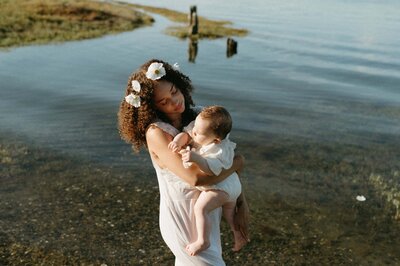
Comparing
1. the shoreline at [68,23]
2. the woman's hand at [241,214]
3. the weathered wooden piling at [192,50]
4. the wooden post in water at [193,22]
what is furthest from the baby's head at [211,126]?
the wooden post in water at [193,22]

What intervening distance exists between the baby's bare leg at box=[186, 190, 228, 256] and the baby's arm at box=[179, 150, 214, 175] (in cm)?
25

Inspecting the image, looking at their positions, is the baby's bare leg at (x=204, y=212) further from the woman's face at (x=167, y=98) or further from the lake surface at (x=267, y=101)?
the lake surface at (x=267, y=101)

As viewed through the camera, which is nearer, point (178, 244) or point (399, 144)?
point (178, 244)

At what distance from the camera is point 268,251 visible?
9.05 meters

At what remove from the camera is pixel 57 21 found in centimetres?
4041

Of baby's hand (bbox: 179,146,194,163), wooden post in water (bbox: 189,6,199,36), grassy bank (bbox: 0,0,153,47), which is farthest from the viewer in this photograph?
wooden post in water (bbox: 189,6,199,36)

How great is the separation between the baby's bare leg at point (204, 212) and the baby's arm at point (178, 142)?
49cm

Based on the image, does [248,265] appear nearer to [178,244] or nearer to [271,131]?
[178,244]

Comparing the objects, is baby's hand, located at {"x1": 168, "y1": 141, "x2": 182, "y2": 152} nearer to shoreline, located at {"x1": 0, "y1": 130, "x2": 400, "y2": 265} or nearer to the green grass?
shoreline, located at {"x1": 0, "y1": 130, "x2": 400, "y2": 265}

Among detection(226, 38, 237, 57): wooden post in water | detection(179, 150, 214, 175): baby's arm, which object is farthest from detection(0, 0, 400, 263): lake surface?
detection(179, 150, 214, 175): baby's arm

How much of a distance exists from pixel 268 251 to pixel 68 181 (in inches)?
199

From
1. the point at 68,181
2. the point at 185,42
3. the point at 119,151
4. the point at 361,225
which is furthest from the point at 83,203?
the point at 185,42

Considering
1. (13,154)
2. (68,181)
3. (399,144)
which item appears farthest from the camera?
(399,144)

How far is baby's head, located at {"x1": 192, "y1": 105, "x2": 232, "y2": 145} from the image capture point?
14.0 feet
